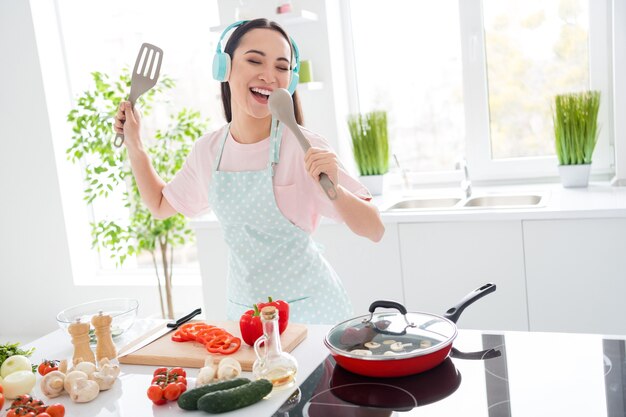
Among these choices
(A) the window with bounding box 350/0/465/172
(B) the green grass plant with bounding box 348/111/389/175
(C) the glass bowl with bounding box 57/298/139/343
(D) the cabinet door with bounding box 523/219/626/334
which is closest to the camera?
(C) the glass bowl with bounding box 57/298/139/343

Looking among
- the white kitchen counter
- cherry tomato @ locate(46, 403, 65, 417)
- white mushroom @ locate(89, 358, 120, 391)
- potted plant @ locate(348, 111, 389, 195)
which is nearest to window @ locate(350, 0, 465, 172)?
potted plant @ locate(348, 111, 389, 195)

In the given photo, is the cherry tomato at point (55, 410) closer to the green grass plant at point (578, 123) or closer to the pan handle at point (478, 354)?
the pan handle at point (478, 354)

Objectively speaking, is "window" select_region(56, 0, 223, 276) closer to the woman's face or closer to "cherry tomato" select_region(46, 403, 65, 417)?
the woman's face

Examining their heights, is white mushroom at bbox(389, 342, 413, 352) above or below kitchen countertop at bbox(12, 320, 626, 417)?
above

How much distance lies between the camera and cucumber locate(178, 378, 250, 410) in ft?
3.57

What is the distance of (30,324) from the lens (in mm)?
4105

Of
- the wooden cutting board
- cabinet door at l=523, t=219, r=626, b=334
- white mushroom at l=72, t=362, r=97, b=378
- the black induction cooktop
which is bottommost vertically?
cabinet door at l=523, t=219, r=626, b=334

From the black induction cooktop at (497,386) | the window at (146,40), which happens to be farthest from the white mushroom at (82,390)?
the window at (146,40)

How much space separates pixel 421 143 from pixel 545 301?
3.94 ft

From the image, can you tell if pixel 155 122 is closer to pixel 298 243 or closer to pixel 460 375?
pixel 298 243

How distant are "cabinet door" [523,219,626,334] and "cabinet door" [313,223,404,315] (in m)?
0.51

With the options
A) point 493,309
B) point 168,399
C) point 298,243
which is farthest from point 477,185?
point 168,399

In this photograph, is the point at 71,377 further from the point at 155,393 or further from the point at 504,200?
the point at 504,200

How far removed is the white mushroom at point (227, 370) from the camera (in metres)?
1.17
